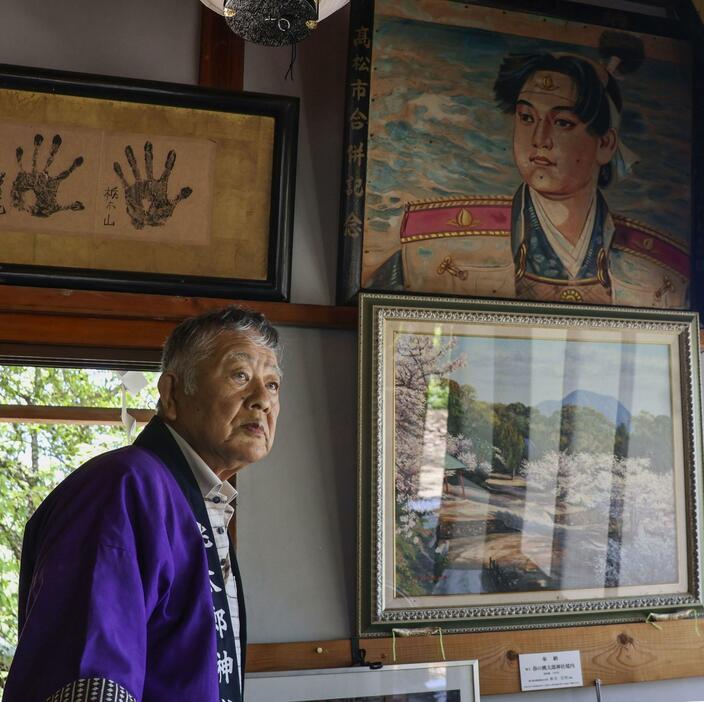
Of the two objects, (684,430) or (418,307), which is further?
(684,430)

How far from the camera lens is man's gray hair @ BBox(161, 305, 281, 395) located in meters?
1.79

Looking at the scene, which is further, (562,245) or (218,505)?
(562,245)

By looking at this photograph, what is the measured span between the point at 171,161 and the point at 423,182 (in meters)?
0.71

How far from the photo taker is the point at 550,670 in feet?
8.04

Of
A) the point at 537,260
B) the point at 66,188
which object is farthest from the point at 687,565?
the point at 66,188

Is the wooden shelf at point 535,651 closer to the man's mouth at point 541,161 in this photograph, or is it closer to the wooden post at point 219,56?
the man's mouth at point 541,161

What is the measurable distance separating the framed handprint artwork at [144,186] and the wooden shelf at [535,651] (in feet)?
3.13

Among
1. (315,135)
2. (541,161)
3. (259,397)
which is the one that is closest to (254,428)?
(259,397)

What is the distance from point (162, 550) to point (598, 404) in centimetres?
162

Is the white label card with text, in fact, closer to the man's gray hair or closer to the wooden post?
the man's gray hair

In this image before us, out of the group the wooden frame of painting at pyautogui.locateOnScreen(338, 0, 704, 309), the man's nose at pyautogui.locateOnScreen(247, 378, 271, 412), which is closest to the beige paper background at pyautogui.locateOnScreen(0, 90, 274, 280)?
the wooden frame of painting at pyautogui.locateOnScreen(338, 0, 704, 309)

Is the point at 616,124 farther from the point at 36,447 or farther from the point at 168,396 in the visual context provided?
the point at 36,447

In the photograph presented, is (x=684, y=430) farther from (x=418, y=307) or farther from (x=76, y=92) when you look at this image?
(x=76, y=92)

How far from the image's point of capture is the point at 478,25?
2.69 meters
